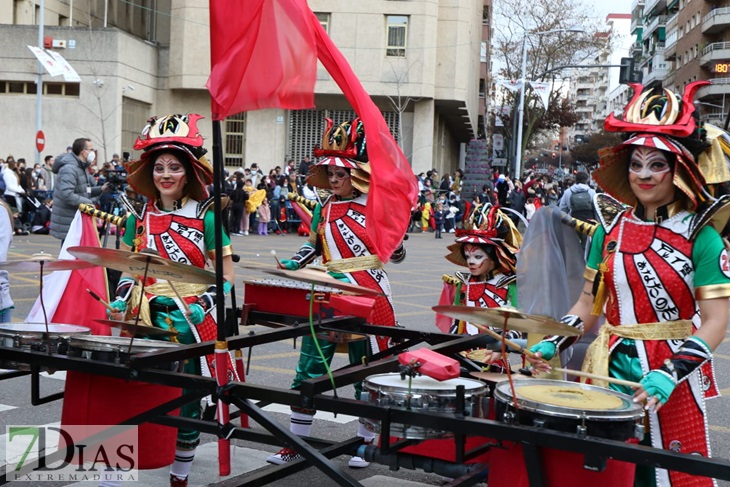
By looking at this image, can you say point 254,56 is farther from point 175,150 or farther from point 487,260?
point 487,260

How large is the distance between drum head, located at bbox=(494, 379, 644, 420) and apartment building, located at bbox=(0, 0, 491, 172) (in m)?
30.0

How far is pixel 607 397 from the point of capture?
11.2 feet

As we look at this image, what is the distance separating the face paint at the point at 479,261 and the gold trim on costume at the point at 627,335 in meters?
2.18

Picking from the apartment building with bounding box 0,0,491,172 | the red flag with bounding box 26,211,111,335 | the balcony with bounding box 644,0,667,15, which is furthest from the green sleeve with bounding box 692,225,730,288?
the balcony with bounding box 644,0,667,15

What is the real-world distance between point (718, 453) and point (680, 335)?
2.88 meters

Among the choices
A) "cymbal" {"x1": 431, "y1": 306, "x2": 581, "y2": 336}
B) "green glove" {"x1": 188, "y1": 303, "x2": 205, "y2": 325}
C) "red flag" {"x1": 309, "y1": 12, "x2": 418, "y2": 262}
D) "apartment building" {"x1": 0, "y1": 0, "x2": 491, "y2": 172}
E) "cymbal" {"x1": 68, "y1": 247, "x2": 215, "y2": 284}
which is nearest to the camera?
"cymbal" {"x1": 431, "y1": 306, "x2": 581, "y2": 336}

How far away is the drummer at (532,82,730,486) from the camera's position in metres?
3.72

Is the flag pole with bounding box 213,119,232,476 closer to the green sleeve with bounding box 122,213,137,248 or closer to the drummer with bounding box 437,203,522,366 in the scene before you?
the green sleeve with bounding box 122,213,137,248

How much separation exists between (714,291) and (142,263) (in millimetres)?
2378

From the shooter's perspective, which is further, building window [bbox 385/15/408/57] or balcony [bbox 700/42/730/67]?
balcony [bbox 700/42/730/67]

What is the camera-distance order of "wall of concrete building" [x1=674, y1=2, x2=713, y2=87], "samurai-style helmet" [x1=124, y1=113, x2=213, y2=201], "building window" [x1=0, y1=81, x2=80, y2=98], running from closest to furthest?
"samurai-style helmet" [x1=124, y1=113, x2=213, y2=201]
"building window" [x1=0, y1=81, x2=80, y2=98]
"wall of concrete building" [x1=674, y1=2, x2=713, y2=87]

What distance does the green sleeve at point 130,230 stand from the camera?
5266mm

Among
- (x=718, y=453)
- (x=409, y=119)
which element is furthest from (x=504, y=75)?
(x=718, y=453)

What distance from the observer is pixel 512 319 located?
3354 mm
